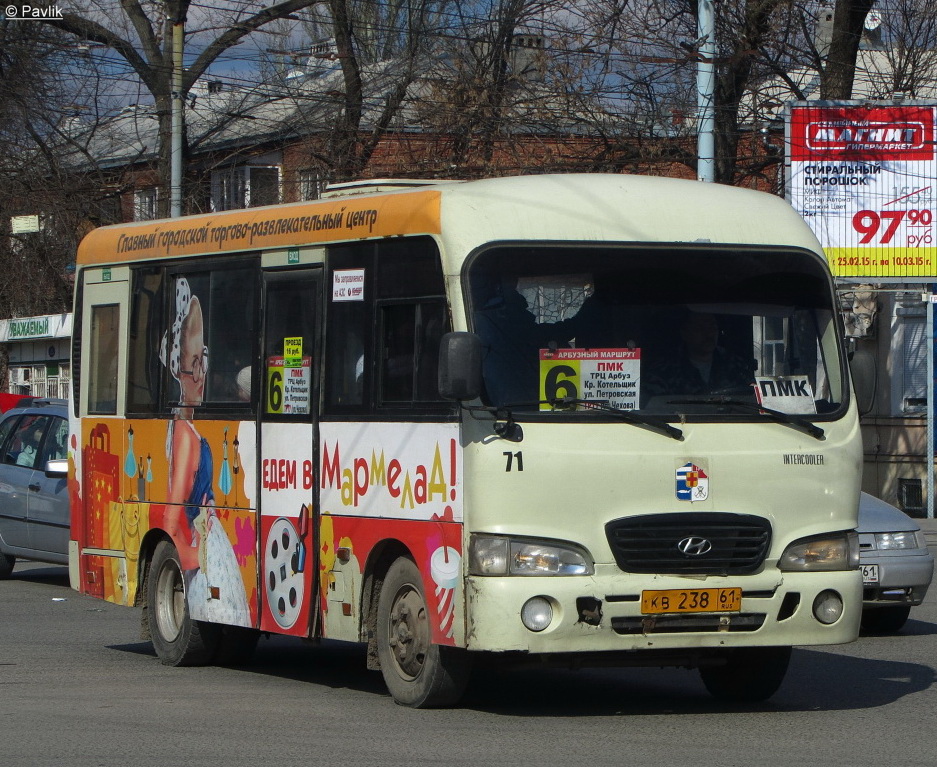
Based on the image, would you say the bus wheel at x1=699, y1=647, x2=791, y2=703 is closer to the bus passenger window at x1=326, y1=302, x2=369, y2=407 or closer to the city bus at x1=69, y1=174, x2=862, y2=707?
the city bus at x1=69, y1=174, x2=862, y2=707

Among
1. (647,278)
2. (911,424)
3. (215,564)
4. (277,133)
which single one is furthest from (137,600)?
(277,133)

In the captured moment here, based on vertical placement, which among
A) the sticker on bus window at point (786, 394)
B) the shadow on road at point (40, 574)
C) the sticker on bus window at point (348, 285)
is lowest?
the shadow on road at point (40, 574)

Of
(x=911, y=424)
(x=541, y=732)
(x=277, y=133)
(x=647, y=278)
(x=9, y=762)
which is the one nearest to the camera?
(x=9, y=762)

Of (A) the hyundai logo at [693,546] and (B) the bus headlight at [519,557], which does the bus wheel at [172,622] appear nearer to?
(B) the bus headlight at [519,557]

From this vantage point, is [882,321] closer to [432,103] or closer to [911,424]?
[911,424]

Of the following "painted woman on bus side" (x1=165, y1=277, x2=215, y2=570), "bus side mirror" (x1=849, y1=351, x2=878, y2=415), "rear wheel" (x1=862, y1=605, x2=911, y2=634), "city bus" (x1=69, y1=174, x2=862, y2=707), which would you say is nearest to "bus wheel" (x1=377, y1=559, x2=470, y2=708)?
"city bus" (x1=69, y1=174, x2=862, y2=707)

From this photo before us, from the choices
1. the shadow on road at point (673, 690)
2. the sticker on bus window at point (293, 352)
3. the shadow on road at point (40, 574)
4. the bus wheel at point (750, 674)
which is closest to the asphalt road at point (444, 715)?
the shadow on road at point (673, 690)

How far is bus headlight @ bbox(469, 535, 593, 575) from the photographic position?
814 cm

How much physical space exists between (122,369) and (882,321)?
66.2 ft

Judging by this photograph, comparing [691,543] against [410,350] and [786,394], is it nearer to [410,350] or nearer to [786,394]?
[786,394]

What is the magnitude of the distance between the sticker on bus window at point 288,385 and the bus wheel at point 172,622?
5.37ft

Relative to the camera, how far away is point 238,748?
770cm

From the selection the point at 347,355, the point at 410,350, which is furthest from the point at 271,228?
the point at 410,350

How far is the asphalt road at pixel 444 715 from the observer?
7.54m
